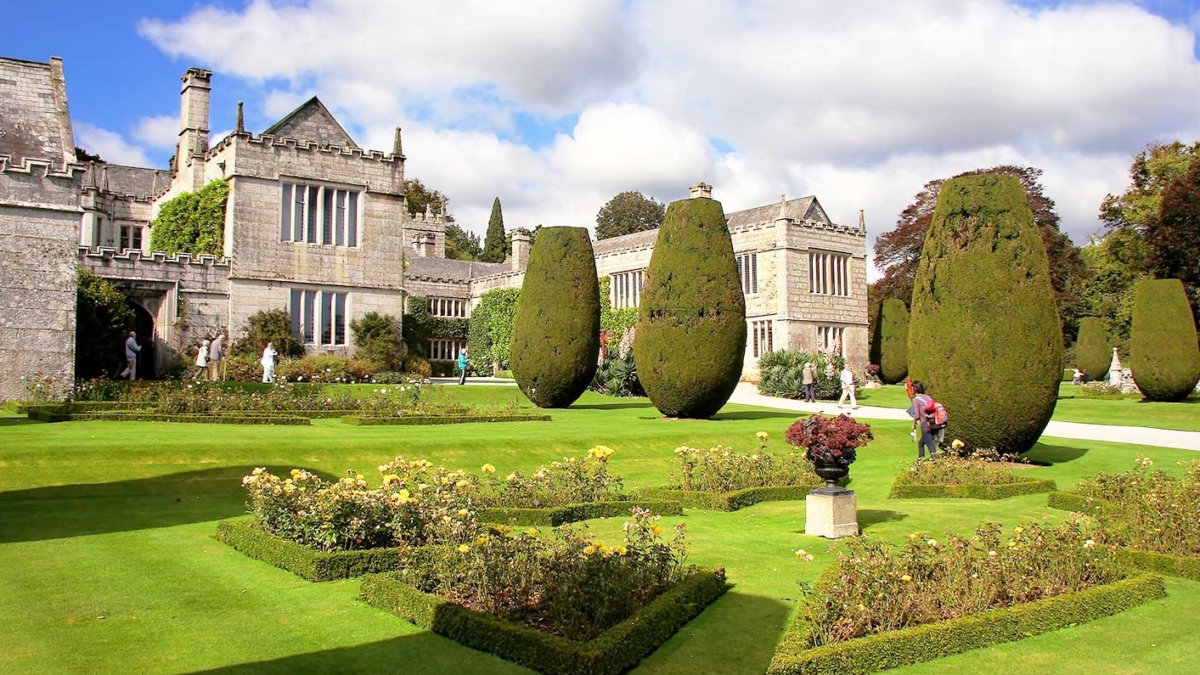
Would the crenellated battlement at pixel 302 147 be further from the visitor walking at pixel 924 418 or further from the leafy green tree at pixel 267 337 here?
the visitor walking at pixel 924 418

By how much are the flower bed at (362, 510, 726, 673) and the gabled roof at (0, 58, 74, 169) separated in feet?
60.4

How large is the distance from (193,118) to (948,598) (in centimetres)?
3711

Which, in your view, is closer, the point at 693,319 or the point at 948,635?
the point at 948,635

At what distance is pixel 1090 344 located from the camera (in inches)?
1921

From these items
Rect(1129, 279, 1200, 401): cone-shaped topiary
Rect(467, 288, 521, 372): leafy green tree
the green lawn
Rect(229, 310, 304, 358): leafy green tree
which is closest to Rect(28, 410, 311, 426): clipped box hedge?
the green lawn

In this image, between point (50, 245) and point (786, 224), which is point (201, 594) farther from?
point (786, 224)

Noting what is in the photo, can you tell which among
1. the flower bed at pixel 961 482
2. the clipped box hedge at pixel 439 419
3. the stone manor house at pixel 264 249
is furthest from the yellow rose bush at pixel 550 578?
the stone manor house at pixel 264 249

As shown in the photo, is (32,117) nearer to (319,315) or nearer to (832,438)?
(319,315)

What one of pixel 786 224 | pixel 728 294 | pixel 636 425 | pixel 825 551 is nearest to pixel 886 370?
pixel 786 224

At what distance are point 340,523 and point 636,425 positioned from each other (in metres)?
12.5

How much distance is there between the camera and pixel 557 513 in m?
10.7

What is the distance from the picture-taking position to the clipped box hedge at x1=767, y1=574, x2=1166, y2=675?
5.85 meters

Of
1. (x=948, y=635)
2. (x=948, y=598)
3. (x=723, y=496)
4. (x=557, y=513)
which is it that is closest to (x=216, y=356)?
(x=557, y=513)

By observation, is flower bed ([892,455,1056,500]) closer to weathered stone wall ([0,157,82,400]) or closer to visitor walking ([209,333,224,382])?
weathered stone wall ([0,157,82,400])
